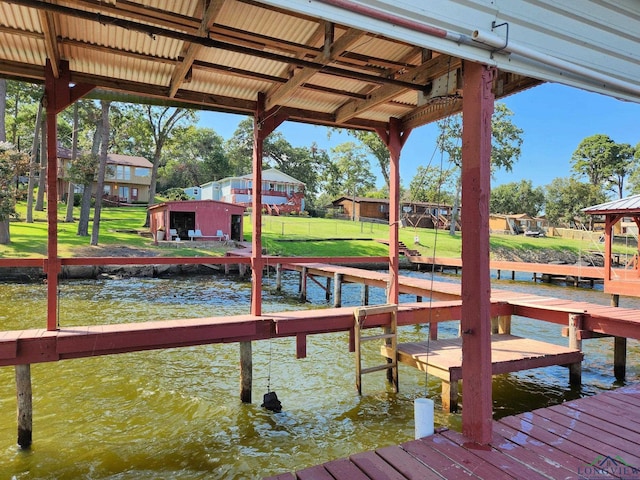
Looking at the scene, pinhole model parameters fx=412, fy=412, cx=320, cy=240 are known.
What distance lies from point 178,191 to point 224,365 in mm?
37523

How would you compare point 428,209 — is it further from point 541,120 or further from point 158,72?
point 541,120

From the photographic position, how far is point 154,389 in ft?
21.7

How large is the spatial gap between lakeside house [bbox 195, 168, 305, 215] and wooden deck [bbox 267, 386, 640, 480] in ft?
125

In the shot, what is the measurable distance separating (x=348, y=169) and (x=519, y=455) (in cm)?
5338

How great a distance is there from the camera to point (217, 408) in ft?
19.6

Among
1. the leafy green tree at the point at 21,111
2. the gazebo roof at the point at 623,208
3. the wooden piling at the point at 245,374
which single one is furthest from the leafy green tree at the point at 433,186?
the wooden piling at the point at 245,374

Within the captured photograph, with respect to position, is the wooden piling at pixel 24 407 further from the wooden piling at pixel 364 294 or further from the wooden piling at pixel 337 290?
the wooden piling at pixel 364 294

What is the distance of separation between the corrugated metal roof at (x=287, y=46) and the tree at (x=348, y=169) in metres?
48.6

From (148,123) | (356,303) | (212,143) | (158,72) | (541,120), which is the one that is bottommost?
(356,303)

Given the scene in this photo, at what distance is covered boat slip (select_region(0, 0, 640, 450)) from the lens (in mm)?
3061

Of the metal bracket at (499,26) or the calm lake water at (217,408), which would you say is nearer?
the metal bracket at (499,26)

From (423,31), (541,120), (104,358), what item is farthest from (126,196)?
(541,120)

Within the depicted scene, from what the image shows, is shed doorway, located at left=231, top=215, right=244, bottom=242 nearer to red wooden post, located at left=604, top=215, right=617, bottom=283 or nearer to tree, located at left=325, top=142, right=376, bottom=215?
red wooden post, located at left=604, top=215, right=617, bottom=283

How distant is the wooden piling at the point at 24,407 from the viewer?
15.9 feet
